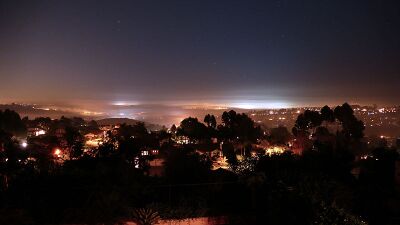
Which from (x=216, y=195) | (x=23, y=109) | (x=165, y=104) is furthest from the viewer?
(x=165, y=104)

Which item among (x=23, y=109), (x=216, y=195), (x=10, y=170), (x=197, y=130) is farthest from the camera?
(x=23, y=109)

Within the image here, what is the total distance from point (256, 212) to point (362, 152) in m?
21.5

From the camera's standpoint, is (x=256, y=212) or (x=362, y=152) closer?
(x=256, y=212)

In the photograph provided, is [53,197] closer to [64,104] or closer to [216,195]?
[216,195]

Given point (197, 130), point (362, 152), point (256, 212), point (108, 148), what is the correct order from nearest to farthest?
point (256, 212)
point (108, 148)
point (362, 152)
point (197, 130)

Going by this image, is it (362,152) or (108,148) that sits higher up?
(108,148)

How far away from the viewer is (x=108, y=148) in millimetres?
13508

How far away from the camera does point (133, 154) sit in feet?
51.8

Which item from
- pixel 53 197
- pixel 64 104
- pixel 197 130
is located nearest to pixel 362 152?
pixel 197 130

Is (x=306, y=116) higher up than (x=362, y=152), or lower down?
higher up

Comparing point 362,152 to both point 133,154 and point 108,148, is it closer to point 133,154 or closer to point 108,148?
point 133,154

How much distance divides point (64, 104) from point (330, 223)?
79092 mm

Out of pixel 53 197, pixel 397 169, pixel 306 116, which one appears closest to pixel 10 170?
pixel 53 197

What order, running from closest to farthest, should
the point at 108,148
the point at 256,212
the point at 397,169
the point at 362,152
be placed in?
1. the point at 256,212
2. the point at 108,148
3. the point at 397,169
4. the point at 362,152
